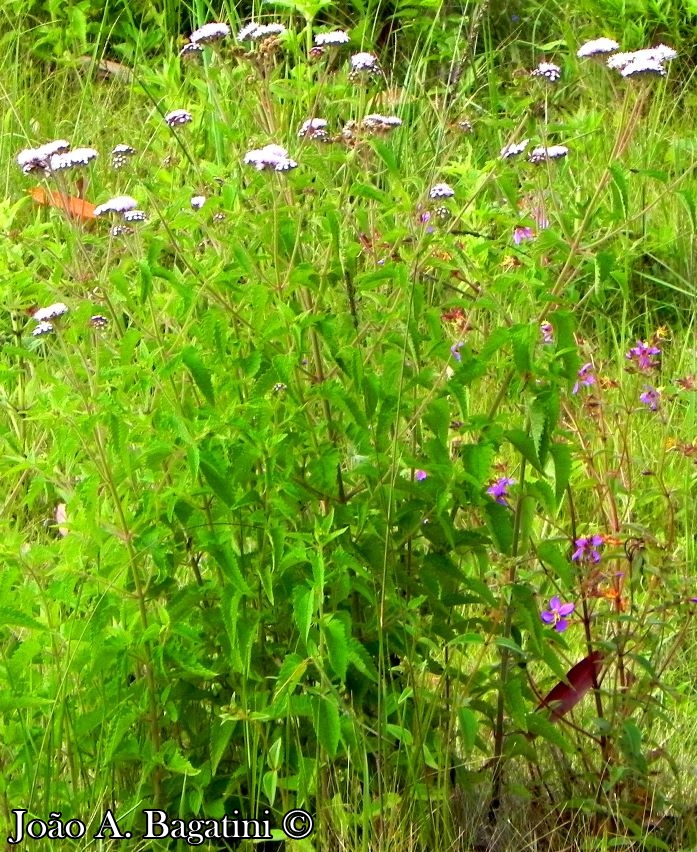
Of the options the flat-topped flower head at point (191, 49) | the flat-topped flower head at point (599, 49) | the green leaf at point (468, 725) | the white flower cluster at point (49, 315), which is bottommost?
the green leaf at point (468, 725)

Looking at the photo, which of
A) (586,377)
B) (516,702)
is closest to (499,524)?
(516,702)

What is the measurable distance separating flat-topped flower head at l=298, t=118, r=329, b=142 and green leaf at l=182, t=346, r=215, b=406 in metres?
0.46

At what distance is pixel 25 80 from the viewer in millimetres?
5559

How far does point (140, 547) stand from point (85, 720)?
0.29 metres

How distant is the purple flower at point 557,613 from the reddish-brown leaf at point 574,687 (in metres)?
0.18

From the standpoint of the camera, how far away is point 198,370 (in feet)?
6.17

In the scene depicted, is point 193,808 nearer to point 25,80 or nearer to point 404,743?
point 404,743

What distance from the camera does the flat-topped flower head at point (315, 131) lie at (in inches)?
85.4

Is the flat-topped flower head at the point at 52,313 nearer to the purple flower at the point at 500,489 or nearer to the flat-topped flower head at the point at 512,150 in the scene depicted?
the flat-topped flower head at the point at 512,150

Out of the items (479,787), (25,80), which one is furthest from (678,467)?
(25,80)

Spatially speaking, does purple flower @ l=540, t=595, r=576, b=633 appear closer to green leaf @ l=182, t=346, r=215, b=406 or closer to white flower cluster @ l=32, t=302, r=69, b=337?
green leaf @ l=182, t=346, r=215, b=406

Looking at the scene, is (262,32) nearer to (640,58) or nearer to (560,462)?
(640,58)

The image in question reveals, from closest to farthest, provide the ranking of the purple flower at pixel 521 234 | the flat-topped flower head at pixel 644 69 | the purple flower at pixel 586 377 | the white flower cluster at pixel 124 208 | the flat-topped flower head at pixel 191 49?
the flat-topped flower head at pixel 644 69 < the white flower cluster at pixel 124 208 < the flat-topped flower head at pixel 191 49 < the purple flower at pixel 521 234 < the purple flower at pixel 586 377

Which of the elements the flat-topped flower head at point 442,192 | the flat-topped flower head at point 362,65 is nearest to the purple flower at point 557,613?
the flat-topped flower head at point 442,192
